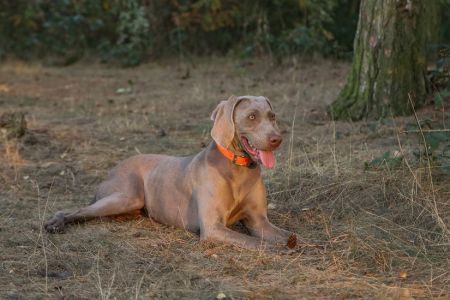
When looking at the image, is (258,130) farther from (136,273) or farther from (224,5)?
(224,5)

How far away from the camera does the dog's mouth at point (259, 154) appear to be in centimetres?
500

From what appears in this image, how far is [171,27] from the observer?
616 inches

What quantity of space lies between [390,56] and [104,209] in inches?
149

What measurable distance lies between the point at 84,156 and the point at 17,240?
269 centimetres

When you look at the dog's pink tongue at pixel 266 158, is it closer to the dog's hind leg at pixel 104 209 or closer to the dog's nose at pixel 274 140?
the dog's nose at pixel 274 140

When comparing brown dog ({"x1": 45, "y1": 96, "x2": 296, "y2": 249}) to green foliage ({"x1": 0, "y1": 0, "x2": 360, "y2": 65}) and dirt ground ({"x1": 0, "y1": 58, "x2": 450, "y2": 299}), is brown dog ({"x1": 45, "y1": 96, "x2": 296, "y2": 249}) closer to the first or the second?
dirt ground ({"x1": 0, "y1": 58, "x2": 450, "y2": 299})

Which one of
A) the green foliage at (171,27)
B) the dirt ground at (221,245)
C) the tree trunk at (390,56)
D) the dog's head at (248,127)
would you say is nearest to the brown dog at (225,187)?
the dog's head at (248,127)

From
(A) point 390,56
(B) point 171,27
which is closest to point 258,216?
(A) point 390,56

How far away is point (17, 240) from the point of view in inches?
203

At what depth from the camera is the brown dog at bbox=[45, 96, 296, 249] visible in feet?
16.6

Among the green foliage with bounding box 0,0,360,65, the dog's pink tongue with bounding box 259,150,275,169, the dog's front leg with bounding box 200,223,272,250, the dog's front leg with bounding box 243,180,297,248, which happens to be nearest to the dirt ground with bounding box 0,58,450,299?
the dog's front leg with bounding box 200,223,272,250

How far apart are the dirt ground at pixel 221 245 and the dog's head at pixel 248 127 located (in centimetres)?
65

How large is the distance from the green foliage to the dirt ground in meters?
3.82

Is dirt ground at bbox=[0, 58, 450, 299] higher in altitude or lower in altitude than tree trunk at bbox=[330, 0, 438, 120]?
lower
